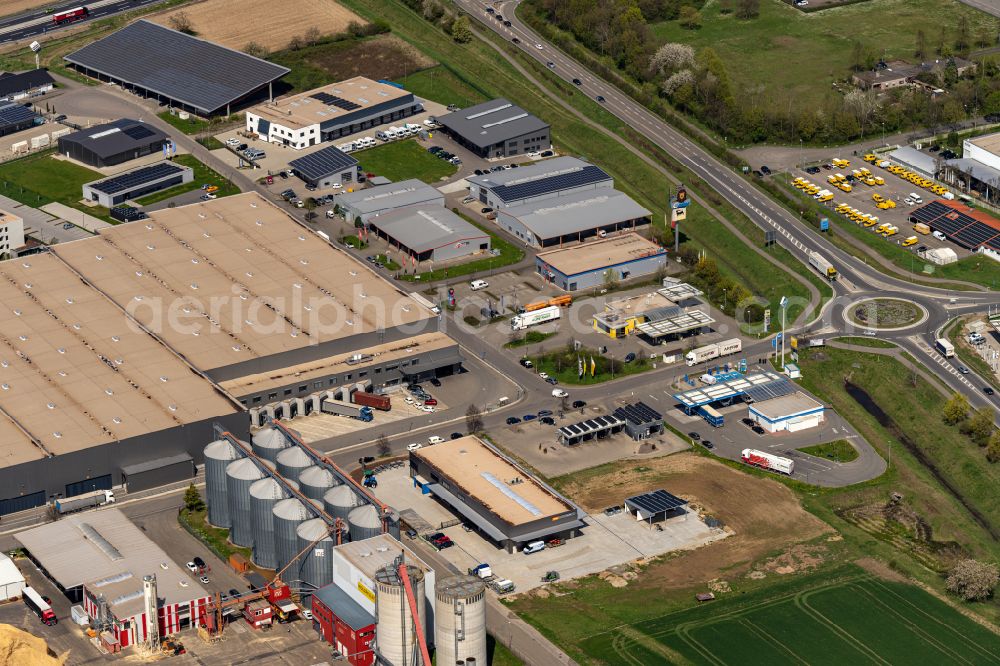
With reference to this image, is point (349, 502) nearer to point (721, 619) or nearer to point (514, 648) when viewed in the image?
point (514, 648)

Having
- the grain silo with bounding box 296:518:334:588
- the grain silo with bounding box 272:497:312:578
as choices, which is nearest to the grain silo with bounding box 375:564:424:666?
the grain silo with bounding box 296:518:334:588

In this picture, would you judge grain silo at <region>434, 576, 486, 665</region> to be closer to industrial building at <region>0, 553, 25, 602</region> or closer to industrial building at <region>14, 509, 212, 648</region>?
industrial building at <region>14, 509, 212, 648</region>

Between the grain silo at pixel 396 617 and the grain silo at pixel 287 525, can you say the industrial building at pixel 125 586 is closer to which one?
the grain silo at pixel 287 525

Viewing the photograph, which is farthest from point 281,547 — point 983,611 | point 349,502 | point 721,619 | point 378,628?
point 983,611

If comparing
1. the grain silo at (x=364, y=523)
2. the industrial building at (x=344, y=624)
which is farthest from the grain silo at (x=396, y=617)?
the grain silo at (x=364, y=523)

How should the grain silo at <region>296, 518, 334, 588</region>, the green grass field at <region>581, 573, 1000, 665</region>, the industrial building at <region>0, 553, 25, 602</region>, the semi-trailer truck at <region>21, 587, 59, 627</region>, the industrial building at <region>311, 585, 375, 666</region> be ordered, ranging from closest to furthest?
the industrial building at <region>311, 585, 375, 666</region>, the green grass field at <region>581, 573, 1000, 665</region>, the semi-trailer truck at <region>21, 587, 59, 627</region>, the industrial building at <region>0, 553, 25, 602</region>, the grain silo at <region>296, 518, 334, 588</region>

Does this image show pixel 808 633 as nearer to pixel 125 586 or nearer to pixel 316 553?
pixel 316 553
